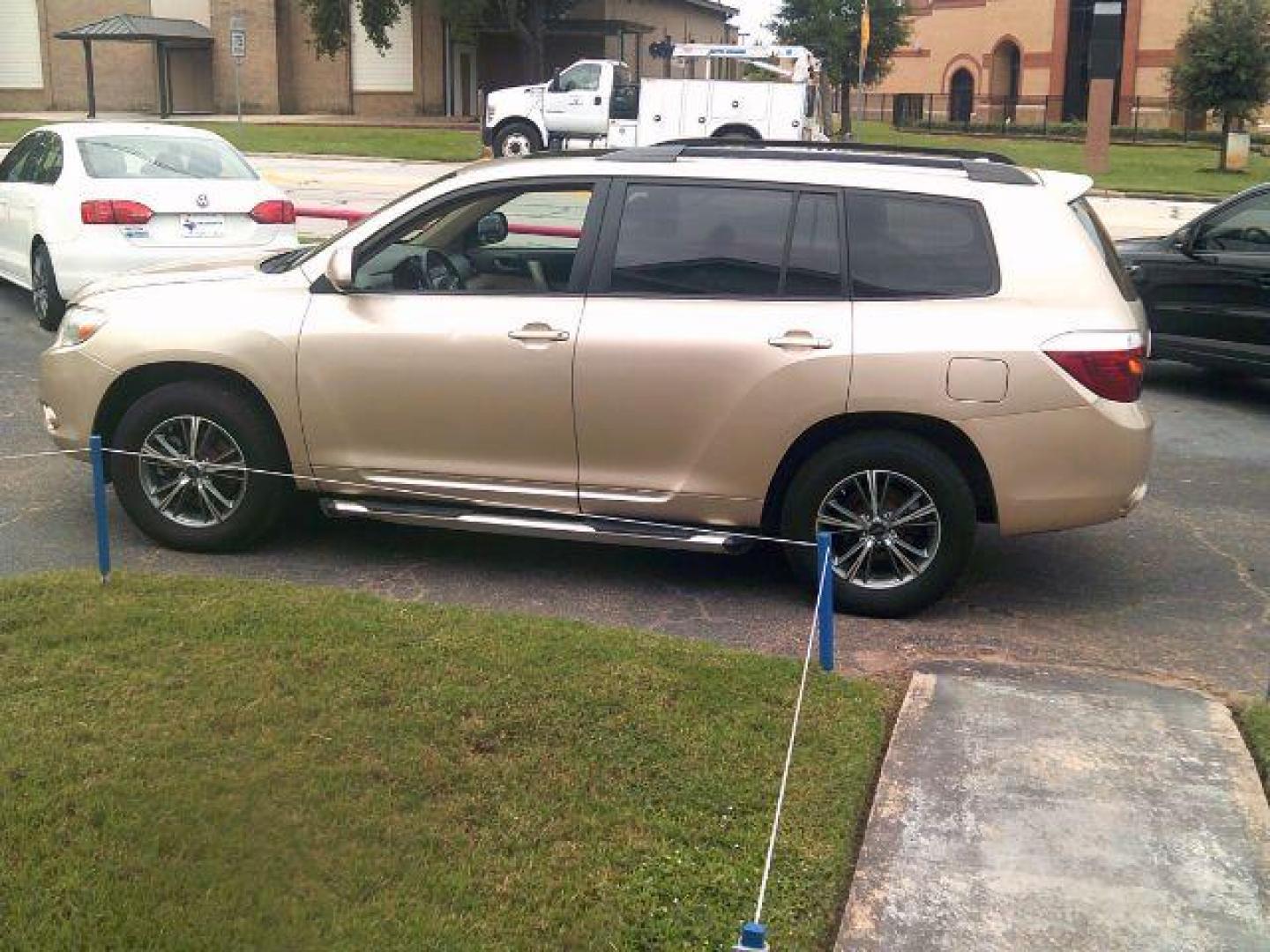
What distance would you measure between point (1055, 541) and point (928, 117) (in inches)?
2080

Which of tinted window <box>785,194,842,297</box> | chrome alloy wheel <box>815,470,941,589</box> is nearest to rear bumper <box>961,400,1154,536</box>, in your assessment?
chrome alloy wheel <box>815,470,941,589</box>

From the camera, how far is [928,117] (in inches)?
2234

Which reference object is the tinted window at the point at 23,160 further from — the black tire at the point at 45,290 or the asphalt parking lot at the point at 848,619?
the asphalt parking lot at the point at 848,619

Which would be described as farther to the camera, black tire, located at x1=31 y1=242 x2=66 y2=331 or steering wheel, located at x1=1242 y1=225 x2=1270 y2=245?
black tire, located at x1=31 y1=242 x2=66 y2=331

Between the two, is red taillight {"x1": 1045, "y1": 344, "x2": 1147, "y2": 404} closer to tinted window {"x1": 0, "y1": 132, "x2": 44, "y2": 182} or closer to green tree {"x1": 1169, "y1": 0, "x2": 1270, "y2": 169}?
tinted window {"x1": 0, "y1": 132, "x2": 44, "y2": 182}

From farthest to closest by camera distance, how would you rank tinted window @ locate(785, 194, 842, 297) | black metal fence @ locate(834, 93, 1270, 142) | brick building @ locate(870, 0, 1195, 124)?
brick building @ locate(870, 0, 1195, 124) → black metal fence @ locate(834, 93, 1270, 142) → tinted window @ locate(785, 194, 842, 297)

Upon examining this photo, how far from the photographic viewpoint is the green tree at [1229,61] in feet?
117

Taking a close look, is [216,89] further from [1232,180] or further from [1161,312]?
[1161,312]

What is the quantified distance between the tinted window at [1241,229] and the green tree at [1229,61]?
28076mm

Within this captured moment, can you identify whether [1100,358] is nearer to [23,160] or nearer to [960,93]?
[23,160]

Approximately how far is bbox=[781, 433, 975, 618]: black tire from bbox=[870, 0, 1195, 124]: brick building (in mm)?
50308

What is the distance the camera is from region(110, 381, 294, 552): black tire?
238 inches

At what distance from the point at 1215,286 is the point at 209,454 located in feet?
22.8

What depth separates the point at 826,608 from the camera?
4.81m
